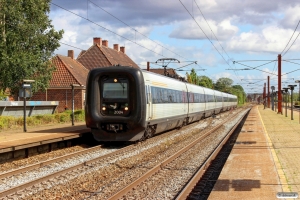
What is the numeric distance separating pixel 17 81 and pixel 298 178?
1018 inches

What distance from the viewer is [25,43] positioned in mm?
32531

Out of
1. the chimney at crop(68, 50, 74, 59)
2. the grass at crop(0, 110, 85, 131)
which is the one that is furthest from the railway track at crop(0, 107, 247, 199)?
the chimney at crop(68, 50, 74, 59)

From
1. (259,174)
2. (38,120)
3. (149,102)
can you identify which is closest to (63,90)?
(38,120)

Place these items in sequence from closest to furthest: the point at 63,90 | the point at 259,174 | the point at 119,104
→ the point at 259,174 → the point at 119,104 → the point at 63,90

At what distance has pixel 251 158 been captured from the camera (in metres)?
12.4

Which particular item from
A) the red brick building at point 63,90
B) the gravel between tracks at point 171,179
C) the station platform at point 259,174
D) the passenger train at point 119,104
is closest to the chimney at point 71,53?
the red brick building at point 63,90

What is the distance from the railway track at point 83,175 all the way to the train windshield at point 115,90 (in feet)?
7.33

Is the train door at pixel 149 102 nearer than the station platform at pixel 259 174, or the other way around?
the station platform at pixel 259 174

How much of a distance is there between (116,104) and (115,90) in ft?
1.74

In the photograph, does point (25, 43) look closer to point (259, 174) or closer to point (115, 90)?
point (115, 90)

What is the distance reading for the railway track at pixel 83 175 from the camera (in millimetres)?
8938

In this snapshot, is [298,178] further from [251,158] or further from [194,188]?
[251,158]

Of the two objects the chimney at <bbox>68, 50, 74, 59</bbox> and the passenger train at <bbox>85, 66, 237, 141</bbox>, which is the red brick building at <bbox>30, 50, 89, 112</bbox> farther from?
the passenger train at <bbox>85, 66, 237, 141</bbox>

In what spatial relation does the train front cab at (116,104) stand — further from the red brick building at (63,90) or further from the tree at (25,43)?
the red brick building at (63,90)
